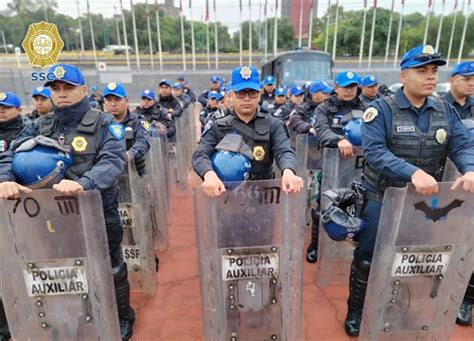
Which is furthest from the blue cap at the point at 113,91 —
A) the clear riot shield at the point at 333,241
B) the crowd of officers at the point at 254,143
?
the clear riot shield at the point at 333,241

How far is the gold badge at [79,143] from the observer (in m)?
2.46

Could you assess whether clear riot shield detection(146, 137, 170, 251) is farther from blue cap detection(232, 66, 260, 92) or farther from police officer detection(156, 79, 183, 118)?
police officer detection(156, 79, 183, 118)

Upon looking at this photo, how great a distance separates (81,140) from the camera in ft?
8.11

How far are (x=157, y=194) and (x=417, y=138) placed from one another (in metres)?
2.94

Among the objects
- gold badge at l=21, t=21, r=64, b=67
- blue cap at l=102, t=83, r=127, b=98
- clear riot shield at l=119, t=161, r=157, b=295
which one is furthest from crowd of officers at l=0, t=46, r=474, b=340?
gold badge at l=21, t=21, r=64, b=67

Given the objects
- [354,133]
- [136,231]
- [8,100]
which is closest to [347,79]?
[354,133]

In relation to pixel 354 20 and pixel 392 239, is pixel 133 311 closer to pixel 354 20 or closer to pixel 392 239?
pixel 392 239

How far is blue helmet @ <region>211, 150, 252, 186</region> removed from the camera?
2.30m

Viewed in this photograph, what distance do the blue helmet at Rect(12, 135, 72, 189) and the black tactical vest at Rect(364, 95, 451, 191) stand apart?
2.16 meters

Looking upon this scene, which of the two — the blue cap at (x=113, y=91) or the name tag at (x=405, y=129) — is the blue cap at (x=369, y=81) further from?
the blue cap at (x=113, y=91)

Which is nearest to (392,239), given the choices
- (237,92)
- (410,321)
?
(410,321)

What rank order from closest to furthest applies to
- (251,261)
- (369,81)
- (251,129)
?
(251,261) → (251,129) → (369,81)

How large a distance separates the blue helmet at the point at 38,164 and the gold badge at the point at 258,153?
129 centimetres

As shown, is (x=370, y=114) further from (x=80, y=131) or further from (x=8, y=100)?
(x=8, y=100)
